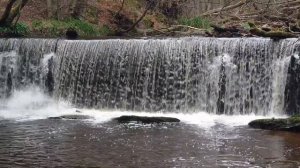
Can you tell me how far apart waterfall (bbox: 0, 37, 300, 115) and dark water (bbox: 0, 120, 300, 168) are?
2.50 meters

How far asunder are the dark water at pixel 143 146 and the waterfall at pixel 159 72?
2.50m

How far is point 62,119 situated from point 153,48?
380 cm

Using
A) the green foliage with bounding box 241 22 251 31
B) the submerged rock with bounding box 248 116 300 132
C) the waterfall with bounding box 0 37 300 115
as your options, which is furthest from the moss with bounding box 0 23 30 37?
the submerged rock with bounding box 248 116 300 132

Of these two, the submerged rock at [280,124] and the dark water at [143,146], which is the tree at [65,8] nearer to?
the dark water at [143,146]

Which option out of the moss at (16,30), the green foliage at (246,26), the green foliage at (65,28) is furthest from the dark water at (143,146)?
the green foliage at (65,28)

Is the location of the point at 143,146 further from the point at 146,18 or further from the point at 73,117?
the point at 146,18

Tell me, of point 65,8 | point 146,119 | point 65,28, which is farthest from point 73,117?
point 65,8

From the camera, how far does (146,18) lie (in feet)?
91.4

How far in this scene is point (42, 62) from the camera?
18406 mm

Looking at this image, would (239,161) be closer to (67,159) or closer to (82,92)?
(67,159)

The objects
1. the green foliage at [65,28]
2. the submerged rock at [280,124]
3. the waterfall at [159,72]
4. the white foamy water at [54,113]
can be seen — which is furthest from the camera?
Result: the green foliage at [65,28]

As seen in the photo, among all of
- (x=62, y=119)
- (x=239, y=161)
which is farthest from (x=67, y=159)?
(x=62, y=119)

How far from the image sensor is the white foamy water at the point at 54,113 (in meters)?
14.9

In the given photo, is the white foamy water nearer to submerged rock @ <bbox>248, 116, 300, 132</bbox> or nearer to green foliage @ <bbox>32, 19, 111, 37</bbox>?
submerged rock @ <bbox>248, 116, 300, 132</bbox>
